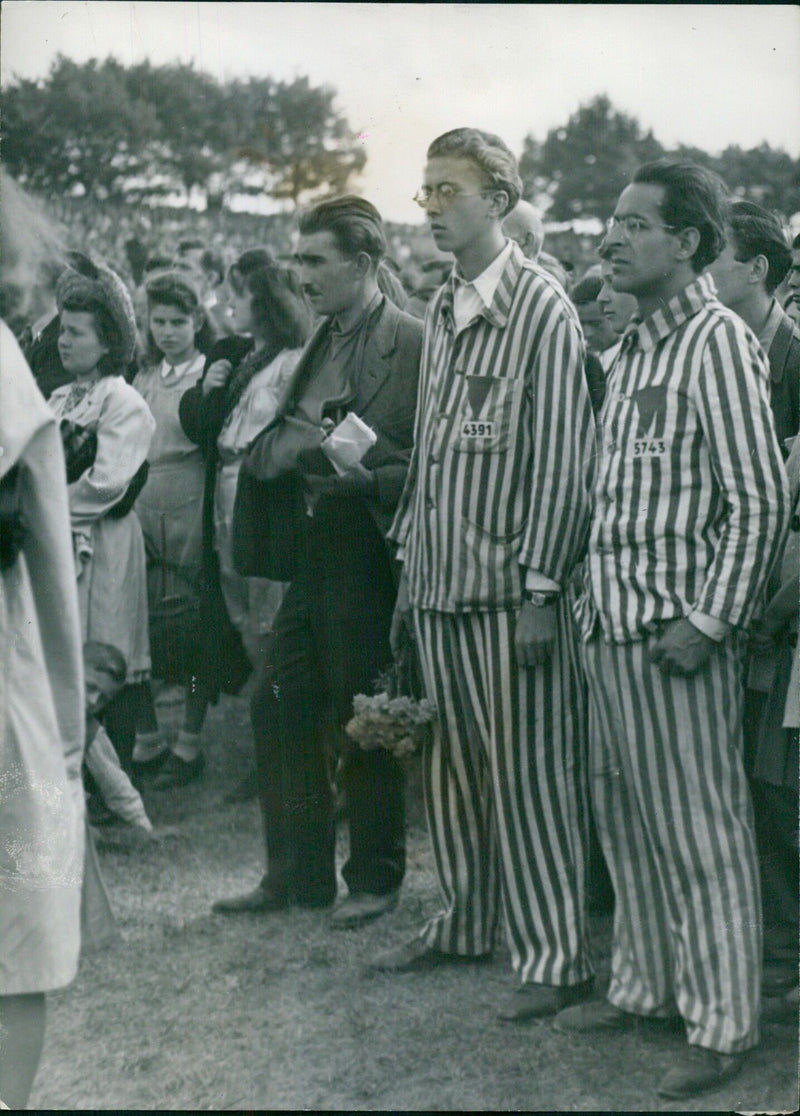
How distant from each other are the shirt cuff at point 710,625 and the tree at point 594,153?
43.6 inches

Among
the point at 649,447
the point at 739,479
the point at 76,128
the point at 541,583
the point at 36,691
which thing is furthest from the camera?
the point at 76,128

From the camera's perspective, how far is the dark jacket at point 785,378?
141 inches

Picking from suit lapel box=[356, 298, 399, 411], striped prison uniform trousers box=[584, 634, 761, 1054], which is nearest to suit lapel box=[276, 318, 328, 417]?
suit lapel box=[356, 298, 399, 411]

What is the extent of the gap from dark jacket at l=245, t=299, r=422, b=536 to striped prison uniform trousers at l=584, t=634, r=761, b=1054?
73cm

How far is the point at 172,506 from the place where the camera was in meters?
3.95

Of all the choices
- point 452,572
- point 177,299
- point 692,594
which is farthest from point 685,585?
point 177,299

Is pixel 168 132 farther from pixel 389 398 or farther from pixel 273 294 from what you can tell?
pixel 389 398

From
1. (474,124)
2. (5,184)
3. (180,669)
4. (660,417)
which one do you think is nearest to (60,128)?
(5,184)

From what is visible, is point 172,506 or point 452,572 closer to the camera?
point 452,572

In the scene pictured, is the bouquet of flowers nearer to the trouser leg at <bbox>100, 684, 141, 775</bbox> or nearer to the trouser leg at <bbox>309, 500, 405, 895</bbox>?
the trouser leg at <bbox>309, 500, 405, 895</bbox>

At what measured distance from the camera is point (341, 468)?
151 inches

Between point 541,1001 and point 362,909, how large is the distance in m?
0.56

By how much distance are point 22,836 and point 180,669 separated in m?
0.73

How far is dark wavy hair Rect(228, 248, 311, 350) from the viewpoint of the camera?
12.8ft
